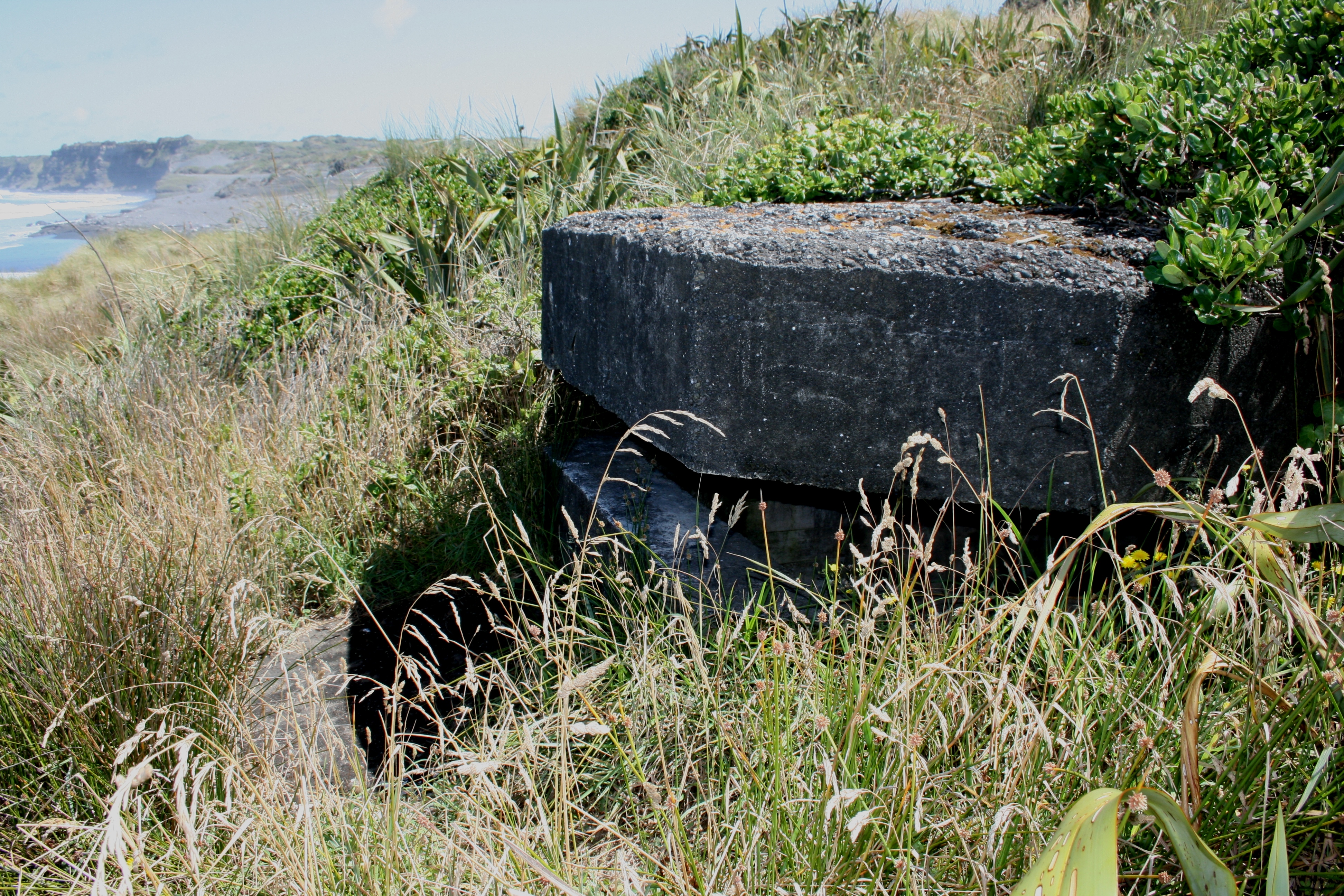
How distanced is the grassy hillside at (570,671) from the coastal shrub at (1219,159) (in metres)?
0.06

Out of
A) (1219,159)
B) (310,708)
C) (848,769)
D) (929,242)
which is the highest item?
(1219,159)

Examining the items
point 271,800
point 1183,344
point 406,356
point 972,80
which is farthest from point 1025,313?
point 972,80

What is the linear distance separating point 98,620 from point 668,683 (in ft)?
4.44

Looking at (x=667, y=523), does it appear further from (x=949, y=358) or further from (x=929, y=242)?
(x=929, y=242)

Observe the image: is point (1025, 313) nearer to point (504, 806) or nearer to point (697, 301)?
point (697, 301)

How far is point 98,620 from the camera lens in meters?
2.02

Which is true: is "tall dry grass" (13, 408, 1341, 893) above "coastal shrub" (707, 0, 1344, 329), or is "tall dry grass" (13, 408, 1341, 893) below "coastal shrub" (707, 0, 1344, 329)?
below

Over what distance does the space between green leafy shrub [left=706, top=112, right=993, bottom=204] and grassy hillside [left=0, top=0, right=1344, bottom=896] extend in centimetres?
3

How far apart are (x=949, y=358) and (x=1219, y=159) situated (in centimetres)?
92

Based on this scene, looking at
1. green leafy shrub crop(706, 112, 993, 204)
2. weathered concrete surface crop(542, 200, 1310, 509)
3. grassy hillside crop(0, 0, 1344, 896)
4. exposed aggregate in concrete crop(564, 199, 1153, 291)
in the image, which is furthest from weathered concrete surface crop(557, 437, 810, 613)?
green leafy shrub crop(706, 112, 993, 204)

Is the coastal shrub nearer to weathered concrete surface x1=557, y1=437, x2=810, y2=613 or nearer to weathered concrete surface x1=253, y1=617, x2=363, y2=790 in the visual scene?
weathered concrete surface x1=557, y1=437, x2=810, y2=613

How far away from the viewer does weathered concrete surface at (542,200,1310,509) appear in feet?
6.33

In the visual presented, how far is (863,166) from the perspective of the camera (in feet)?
10.6

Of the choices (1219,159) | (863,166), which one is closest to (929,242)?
(1219,159)
